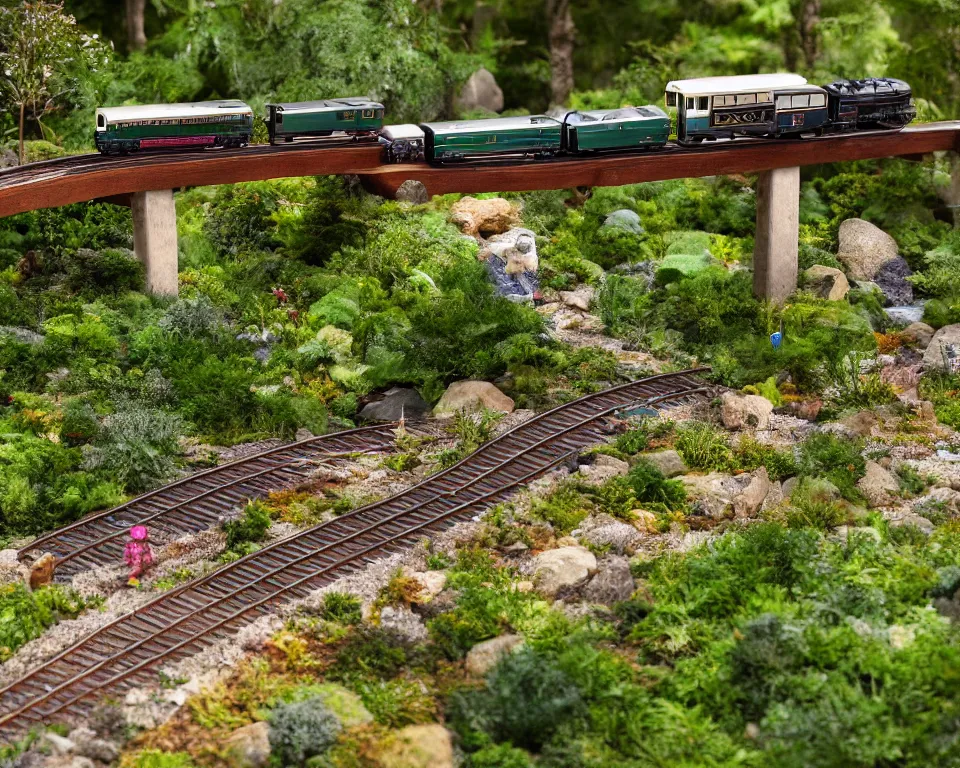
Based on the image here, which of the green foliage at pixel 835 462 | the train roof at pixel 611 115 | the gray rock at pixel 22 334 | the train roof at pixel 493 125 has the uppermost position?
the train roof at pixel 611 115

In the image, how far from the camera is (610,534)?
18.8 metres

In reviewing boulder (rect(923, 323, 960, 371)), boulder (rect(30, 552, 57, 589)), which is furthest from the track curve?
boulder (rect(30, 552, 57, 589))

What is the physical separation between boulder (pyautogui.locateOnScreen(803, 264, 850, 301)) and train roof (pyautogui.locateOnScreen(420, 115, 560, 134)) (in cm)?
573

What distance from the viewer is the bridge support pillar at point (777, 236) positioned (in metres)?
27.1

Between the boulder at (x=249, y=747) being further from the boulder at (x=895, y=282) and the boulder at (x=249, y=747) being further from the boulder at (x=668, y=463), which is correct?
the boulder at (x=895, y=282)

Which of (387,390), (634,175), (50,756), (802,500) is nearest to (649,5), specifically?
(634,175)

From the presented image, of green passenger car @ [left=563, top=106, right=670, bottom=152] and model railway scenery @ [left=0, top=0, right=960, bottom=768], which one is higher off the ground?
green passenger car @ [left=563, top=106, right=670, bottom=152]

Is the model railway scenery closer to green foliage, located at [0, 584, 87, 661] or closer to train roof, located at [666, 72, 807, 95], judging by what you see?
green foliage, located at [0, 584, 87, 661]

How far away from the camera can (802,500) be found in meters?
19.4

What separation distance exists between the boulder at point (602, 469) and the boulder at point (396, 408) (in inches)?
122

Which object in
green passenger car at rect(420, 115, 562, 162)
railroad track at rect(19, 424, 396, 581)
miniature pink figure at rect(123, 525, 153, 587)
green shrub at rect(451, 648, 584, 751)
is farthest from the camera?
green passenger car at rect(420, 115, 562, 162)

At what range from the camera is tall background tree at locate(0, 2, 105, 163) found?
2823 cm

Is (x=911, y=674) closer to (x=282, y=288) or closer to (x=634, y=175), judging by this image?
(x=634, y=175)

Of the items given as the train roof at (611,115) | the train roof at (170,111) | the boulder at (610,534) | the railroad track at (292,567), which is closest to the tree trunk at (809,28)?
the train roof at (611,115)
